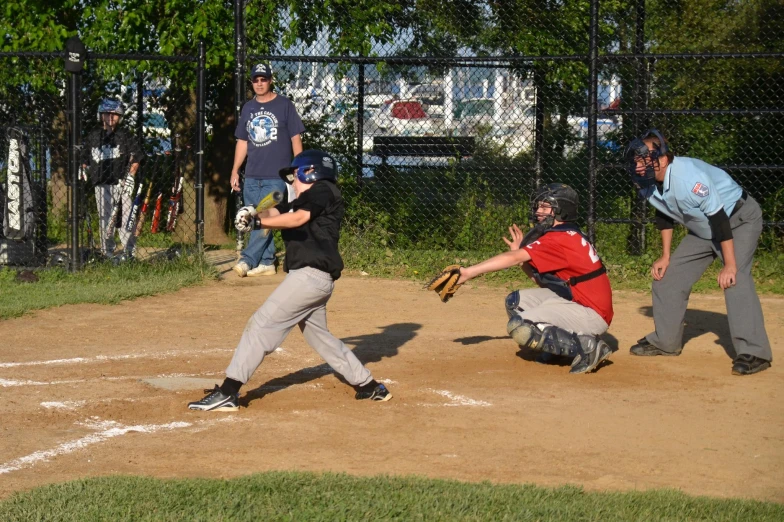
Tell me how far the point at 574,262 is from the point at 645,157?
0.94 metres

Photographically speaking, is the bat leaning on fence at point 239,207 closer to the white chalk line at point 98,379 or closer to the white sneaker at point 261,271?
the white sneaker at point 261,271

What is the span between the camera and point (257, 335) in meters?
6.10

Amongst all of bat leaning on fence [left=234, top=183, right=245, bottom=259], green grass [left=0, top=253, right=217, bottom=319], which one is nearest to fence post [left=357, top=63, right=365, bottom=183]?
bat leaning on fence [left=234, top=183, right=245, bottom=259]

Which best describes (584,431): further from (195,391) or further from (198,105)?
(198,105)

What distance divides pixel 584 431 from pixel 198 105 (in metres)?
7.27

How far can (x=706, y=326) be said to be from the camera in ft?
29.9

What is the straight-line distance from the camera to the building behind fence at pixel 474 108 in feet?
40.1

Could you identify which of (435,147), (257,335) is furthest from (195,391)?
(435,147)

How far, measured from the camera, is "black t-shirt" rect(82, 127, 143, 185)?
37.7ft

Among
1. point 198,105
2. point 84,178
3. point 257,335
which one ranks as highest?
point 198,105

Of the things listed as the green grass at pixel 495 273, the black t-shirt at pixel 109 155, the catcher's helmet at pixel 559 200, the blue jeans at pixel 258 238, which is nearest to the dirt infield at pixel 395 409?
the catcher's helmet at pixel 559 200

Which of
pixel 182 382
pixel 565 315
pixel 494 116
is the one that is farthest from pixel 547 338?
pixel 494 116

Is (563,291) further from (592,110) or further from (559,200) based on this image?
(592,110)

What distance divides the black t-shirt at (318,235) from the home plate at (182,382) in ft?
3.62
